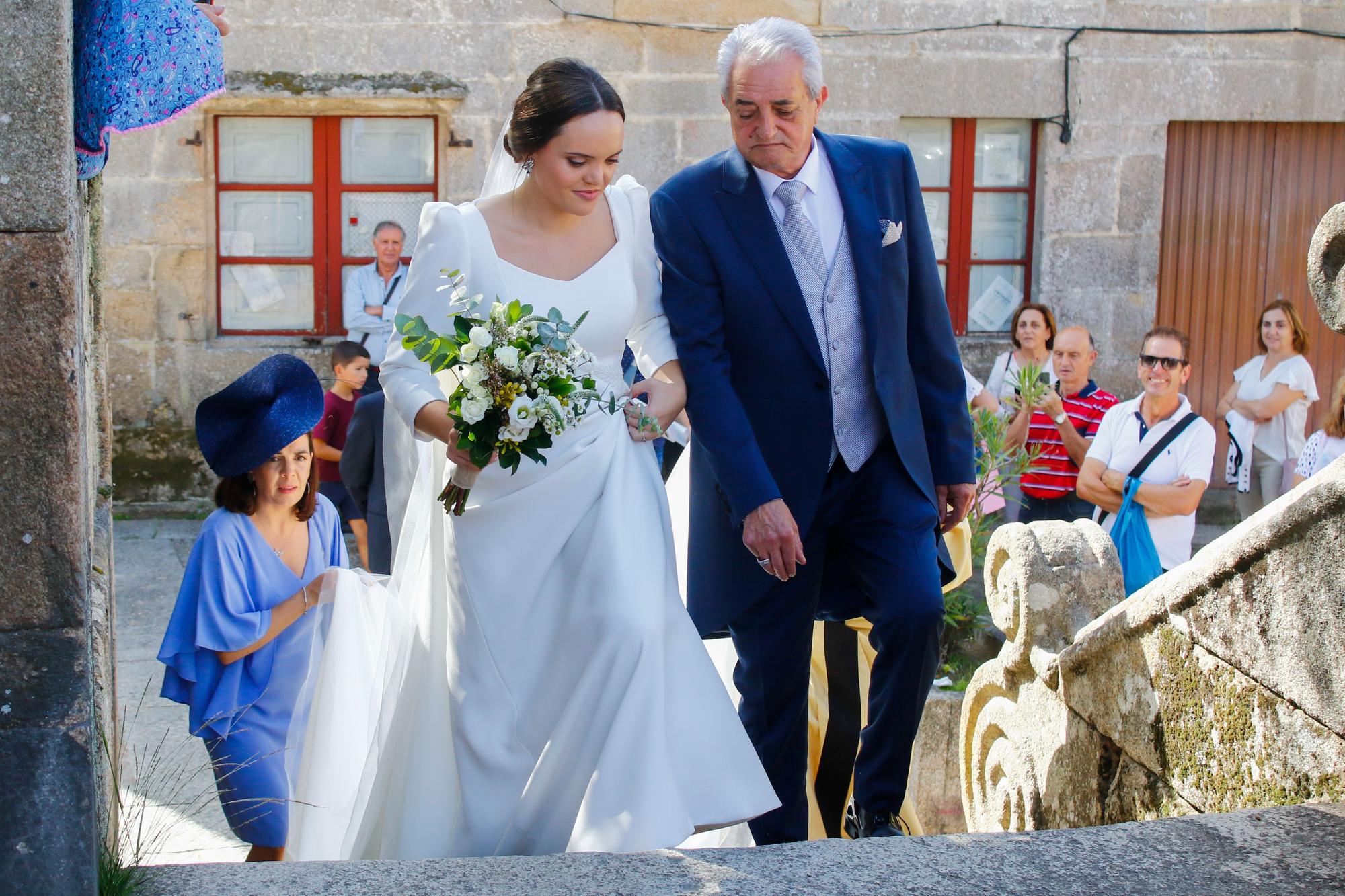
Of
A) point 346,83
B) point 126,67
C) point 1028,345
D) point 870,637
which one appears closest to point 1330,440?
point 1028,345

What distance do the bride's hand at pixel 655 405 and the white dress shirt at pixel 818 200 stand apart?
54cm

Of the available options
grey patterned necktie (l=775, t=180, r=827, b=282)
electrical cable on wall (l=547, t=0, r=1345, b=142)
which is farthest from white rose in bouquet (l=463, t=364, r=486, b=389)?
electrical cable on wall (l=547, t=0, r=1345, b=142)

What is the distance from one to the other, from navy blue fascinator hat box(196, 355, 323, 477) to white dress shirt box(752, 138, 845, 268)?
143 cm

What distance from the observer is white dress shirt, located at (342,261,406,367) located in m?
10.1

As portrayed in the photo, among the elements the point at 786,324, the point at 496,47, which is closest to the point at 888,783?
the point at 786,324

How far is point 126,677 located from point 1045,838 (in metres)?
5.41

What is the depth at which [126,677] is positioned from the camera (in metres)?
6.84

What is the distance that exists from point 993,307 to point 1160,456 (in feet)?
16.4

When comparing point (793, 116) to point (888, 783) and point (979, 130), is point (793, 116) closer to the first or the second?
point (888, 783)

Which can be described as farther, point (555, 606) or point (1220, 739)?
point (555, 606)

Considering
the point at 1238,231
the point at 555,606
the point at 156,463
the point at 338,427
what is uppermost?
the point at 1238,231

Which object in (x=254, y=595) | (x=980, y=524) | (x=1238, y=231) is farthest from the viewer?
(x=1238, y=231)

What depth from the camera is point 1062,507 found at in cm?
715

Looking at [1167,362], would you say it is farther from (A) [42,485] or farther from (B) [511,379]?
(A) [42,485]
